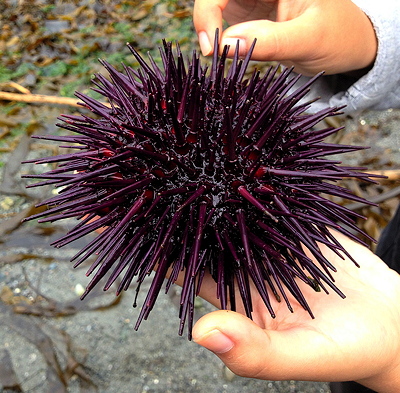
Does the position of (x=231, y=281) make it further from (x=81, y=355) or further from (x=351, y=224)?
(x=81, y=355)

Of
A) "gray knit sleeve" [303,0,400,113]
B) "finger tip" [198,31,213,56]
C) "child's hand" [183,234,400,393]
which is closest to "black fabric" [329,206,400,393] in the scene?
"child's hand" [183,234,400,393]

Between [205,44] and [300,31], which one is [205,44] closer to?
[205,44]

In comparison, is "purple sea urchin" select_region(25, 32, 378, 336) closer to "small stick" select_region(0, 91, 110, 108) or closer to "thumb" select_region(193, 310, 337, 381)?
"thumb" select_region(193, 310, 337, 381)

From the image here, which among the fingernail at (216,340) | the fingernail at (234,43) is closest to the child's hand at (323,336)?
the fingernail at (216,340)

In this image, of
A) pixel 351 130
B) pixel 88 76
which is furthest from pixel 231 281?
pixel 88 76

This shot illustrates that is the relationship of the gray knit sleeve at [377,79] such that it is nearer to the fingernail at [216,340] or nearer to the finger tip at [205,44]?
the finger tip at [205,44]

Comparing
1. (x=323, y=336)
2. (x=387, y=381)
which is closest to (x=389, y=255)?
(x=387, y=381)
